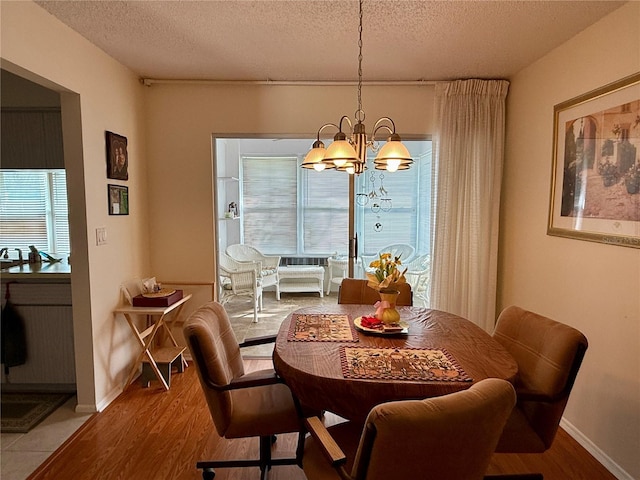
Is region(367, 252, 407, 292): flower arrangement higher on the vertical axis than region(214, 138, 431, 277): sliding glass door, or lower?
lower

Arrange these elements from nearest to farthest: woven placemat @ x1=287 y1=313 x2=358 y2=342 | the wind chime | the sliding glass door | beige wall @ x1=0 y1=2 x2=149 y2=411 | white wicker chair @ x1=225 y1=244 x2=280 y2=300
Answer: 1. woven placemat @ x1=287 y1=313 x2=358 y2=342
2. beige wall @ x1=0 y1=2 x2=149 y2=411
3. the wind chime
4. white wicker chair @ x1=225 y1=244 x2=280 y2=300
5. the sliding glass door

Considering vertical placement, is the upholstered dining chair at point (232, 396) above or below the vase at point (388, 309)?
below

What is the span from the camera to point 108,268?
2.76 metres

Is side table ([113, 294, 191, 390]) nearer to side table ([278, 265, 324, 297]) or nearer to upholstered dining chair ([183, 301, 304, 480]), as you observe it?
upholstered dining chair ([183, 301, 304, 480])

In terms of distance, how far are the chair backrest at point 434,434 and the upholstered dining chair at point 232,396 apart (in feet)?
2.23

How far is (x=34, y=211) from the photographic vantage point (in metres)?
3.66

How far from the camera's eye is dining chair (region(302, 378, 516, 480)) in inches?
40.6

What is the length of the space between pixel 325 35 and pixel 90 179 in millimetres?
1808

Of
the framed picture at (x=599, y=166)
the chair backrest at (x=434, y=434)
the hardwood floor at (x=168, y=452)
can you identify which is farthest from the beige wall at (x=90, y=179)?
the framed picture at (x=599, y=166)

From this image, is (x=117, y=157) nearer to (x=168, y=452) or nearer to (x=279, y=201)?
(x=168, y=452)

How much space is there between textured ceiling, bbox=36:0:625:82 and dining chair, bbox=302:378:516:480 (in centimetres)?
195

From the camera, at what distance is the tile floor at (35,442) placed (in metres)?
2.03

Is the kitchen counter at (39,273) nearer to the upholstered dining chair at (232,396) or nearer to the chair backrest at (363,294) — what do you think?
the upholstered dining chair at (232,396)

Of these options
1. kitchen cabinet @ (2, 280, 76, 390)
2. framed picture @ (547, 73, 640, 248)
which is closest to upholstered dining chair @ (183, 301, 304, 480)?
kitchen cabinet @ (2, 280, 76, 390)
